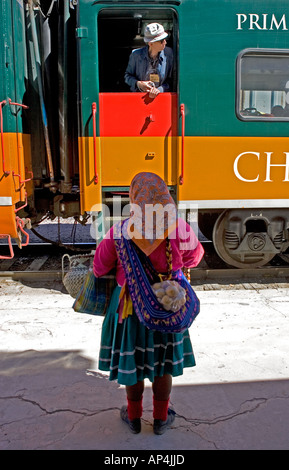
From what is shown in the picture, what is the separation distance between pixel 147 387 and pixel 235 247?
3.00 metres

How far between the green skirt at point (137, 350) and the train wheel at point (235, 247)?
135 inches

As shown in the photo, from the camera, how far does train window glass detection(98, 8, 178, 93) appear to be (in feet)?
17.9

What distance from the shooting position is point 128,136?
5449mm

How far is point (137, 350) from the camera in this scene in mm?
2795

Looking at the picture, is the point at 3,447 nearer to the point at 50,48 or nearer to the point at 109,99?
the point at 109,99

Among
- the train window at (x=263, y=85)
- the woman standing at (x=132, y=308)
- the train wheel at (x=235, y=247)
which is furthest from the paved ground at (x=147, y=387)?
the train window at (x=263, y=85)

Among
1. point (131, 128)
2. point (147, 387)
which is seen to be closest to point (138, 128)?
point (131, 128)

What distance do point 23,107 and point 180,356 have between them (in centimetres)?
409

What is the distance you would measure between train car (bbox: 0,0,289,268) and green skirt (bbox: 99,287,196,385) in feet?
9.37

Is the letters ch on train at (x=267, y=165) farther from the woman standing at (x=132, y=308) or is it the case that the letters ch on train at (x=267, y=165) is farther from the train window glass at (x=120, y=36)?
the woman standing at (x=132, y=308)

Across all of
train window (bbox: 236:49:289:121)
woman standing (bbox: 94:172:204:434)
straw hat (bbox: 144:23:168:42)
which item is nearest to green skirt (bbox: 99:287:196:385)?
woman standing (bbox: 94:172:204:434)

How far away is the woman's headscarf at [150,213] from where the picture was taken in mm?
2596

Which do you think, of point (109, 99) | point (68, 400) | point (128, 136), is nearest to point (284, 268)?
point (128, 136)

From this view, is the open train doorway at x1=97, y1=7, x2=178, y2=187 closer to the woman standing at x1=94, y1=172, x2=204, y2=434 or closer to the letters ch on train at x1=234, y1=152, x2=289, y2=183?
the letters ch on train at x1=234, y1=152, x2=289, y2=183
